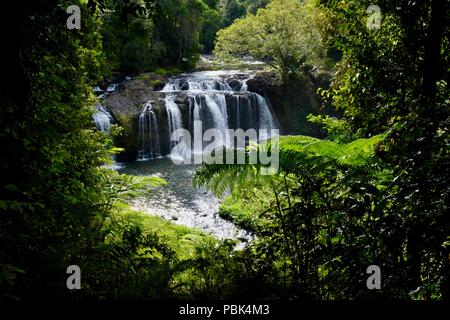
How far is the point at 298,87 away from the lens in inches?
966

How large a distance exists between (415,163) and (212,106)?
1912 cm

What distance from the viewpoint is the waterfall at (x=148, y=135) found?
18.5 meters

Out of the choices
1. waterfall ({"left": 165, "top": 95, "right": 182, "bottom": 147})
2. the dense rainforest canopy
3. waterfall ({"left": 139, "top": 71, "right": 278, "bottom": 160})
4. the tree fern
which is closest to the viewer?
the dense rainforest canopy

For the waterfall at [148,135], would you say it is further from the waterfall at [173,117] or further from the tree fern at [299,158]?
the tree fern at [299,158]

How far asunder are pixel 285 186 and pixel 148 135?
608 inches

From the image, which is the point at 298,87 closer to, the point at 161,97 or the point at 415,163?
Answer: the point at 161,97

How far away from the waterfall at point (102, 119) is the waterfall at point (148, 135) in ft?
5.27

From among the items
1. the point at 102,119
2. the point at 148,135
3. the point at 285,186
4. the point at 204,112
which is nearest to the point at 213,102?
the point at 204,112

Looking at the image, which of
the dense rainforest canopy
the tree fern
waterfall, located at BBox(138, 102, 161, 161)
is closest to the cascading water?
waterfall, located at BBox(138, 102, 161, 161)

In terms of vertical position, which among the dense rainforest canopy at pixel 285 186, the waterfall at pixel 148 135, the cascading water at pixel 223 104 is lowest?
the dense rainforest canopy at pixel 285 186

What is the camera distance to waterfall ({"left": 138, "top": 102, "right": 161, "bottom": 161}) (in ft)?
60.7

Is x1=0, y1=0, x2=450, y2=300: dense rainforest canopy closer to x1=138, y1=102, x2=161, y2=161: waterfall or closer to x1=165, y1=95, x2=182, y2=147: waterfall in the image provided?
x1=138, y1=102, x2=161, y2=161: waterfall

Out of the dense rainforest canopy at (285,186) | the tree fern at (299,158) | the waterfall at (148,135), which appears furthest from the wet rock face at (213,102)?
the tree fern at (299,158)

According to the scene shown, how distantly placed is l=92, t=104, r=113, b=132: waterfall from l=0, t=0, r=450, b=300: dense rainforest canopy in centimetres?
1154
